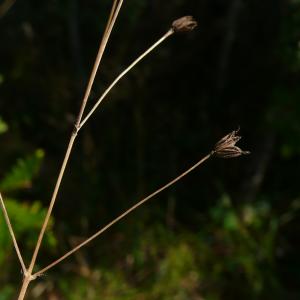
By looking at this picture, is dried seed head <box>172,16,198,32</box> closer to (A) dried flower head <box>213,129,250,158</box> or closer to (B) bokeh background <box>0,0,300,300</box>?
(A) dried flower head <box>213,129,250,158</box>

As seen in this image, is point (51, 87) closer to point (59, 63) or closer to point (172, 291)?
point (59, 63)

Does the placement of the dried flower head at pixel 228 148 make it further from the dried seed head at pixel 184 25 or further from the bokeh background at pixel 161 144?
the bokeh background at pixel 161 144

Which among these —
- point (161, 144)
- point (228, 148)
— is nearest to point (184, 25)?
point (228, 148)

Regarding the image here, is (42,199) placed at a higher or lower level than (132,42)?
lower

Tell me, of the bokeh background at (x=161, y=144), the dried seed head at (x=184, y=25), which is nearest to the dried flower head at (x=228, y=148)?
the dried seed head at (x=184, y=25)

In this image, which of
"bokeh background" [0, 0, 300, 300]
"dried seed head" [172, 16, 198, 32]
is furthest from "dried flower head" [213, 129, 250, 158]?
"bokeh background" [0, 0, 300, 300]

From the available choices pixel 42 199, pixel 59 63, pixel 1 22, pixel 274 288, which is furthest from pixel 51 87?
pixel 274 288

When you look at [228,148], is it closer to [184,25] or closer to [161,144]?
[184,25]

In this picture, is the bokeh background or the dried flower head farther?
the bokeh background

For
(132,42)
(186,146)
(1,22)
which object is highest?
(1,22)
